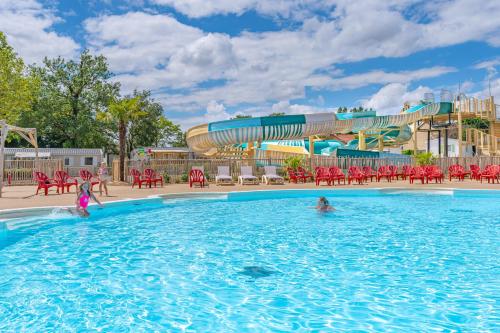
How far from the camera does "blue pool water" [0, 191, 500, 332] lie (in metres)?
4.25

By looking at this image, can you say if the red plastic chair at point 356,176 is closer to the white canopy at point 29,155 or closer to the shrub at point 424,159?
the shrub at point 424,159

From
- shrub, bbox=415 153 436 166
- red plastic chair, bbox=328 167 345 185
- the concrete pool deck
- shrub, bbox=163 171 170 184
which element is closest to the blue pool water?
the concrete pool deck

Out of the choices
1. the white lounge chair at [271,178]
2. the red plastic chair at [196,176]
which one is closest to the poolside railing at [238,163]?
the white lounge chair at [271,178]

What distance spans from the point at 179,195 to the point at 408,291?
35.1ft

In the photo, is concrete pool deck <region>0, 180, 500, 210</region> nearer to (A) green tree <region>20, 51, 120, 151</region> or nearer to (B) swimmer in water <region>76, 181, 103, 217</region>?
(B) swimmer in water <region>76, 181, 103, 217</region>

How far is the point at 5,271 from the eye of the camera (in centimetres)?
602

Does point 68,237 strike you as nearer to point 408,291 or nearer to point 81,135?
point 408,291

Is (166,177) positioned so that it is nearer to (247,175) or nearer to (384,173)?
(247,175)

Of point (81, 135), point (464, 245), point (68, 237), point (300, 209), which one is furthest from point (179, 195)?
point (81, 135)

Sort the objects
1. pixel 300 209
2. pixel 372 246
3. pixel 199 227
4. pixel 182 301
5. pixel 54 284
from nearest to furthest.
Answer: pixel 182 301
pixel 54 284
pixel 372 246
pixel 199 227
pixel 300 209

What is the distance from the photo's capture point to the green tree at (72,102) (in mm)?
39375

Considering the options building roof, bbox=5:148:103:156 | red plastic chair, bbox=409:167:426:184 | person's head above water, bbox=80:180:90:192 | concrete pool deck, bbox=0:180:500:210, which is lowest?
concrete pool deck, bbox=0:180:500:210

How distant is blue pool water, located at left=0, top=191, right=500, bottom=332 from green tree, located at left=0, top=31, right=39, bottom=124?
20.4m

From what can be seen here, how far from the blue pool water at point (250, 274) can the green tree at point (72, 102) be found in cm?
3281
